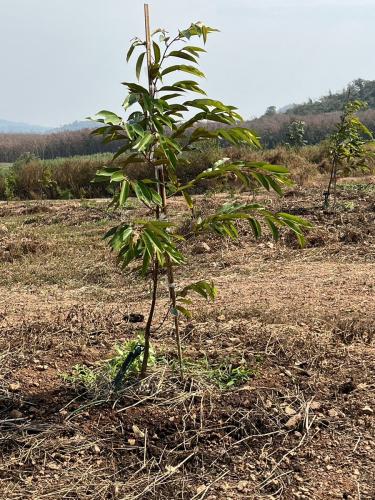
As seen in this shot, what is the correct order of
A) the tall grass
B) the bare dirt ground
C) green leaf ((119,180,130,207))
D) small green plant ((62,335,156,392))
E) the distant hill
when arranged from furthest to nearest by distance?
the distant hill, the tall grass, small green plant ((62,335,156,392)), the bare dirt ground, green leaf ((119,180,130,207))

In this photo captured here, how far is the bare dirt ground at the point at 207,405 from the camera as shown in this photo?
2211mm

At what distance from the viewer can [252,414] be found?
101 inches

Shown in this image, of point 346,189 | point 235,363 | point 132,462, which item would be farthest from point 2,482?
point 346,189

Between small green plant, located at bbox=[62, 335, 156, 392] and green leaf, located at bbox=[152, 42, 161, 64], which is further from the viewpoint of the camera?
small green plant, located at bbox=[62, 335, 156, 392]

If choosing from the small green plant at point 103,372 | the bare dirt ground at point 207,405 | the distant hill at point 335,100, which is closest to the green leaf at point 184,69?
the bare dirt ground at point 207,405

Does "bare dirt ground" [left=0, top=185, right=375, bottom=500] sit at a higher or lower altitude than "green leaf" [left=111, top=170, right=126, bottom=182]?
lower

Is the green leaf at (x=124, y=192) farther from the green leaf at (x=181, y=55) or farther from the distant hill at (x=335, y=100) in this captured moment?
the distant hill at (x=335, y=100)

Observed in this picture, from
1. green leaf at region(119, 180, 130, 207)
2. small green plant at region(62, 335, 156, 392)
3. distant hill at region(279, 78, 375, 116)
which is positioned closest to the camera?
green leaf at region(119, 180, 130, 207)

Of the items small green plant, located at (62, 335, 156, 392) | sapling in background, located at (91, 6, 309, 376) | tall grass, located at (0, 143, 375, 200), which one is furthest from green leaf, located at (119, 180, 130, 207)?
tall grass, located at (0, 143, 375, 200)

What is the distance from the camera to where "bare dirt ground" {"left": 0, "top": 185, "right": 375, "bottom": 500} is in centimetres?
221

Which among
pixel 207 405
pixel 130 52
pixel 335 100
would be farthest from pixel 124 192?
pixel 335 100

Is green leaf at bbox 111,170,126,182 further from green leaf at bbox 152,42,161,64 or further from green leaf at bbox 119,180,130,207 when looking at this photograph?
green leaf at bbox 152,42,161,64

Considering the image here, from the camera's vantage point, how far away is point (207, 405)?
8.59 ft

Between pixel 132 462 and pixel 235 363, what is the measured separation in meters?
0.91
